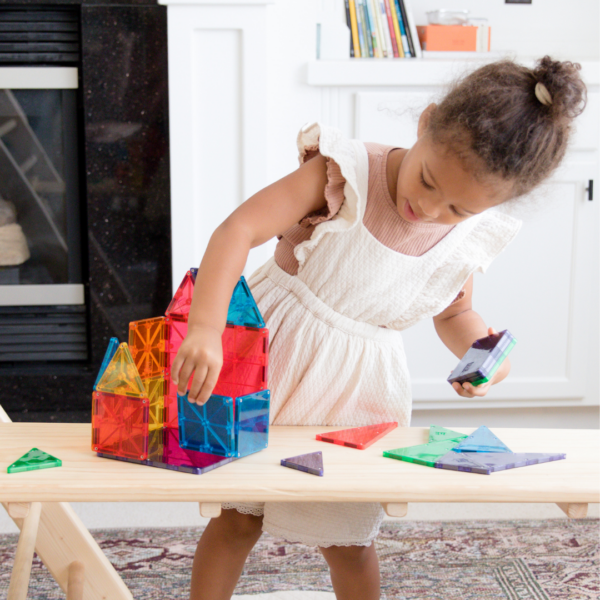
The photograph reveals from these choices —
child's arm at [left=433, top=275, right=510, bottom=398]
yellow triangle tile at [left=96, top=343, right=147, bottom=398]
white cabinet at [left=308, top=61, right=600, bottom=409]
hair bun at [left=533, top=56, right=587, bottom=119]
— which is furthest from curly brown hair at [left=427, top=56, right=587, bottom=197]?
white cabinet at [left=308, top=61, right=600, bottom=409]

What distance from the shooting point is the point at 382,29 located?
1.72m

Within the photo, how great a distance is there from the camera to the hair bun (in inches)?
24.6

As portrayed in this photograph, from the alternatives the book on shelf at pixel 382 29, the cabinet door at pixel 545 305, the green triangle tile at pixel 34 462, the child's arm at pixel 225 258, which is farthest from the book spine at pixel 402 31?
the green triangle tile at pixel 34 462

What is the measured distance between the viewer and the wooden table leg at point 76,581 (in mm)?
799

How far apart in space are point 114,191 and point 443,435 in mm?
1085

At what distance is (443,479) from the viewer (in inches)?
21.9

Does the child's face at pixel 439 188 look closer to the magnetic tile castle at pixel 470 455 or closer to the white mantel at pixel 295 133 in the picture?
the magnetic tile castle at pixel 470 455

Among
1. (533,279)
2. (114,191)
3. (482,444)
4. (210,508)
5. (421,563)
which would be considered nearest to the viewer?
(210,508)

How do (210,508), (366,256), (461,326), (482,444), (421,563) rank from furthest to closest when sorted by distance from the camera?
(421,563) < (461,326) < (366,256) < (482,444) < (210,508)

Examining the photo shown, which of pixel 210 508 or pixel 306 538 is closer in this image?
pixel 210 508

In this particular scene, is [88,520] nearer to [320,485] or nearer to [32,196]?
[32,196]

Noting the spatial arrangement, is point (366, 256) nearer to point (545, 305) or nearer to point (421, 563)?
point (421, 563)

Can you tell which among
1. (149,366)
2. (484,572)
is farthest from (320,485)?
(484,572)

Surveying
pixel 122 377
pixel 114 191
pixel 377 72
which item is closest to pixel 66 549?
pixel 122 377
